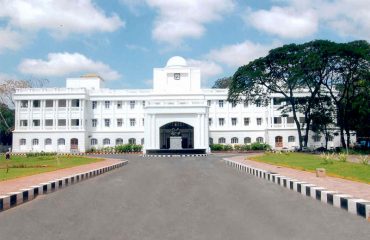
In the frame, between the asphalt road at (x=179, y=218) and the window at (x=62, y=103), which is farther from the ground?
the window at (x=62, y=103)

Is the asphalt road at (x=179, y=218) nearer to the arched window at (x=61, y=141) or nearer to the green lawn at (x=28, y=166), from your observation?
the green lawn at (x=28, y=166)

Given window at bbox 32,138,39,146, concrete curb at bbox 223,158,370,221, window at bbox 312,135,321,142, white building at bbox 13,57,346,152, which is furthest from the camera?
window at bbox 32,138,39,146

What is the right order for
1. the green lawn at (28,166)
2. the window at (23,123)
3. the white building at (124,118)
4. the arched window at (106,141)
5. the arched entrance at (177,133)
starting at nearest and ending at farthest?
the green lawn at (28,166), the arched entrance at (177,133), the white building at (124,118), the window at (23,123), the arched window at (106,141)

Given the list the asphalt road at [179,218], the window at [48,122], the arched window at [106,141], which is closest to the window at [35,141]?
the window at [48,122]

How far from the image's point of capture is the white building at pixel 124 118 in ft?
193

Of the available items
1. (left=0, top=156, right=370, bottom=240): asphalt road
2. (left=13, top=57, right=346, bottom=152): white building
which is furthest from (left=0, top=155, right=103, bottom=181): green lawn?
(left=13, top=57, right=346, bottom=152): white building

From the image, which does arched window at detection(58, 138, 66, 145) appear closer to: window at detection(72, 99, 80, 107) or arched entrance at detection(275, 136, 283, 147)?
window at detection(72, 99, 80, 107)

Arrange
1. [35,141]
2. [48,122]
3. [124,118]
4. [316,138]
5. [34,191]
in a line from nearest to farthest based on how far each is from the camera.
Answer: [34,191]
[316,138]
[35,141]
[48,122]
[124,118]

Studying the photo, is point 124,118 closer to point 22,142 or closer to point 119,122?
point 119,122

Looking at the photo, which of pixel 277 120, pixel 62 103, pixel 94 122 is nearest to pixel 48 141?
pixel 62 103

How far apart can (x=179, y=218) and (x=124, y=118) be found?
183ft

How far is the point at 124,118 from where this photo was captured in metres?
62.5

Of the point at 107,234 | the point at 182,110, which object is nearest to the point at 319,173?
the point at 107,234

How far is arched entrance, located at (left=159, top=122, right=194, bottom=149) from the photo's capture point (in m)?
54.9
